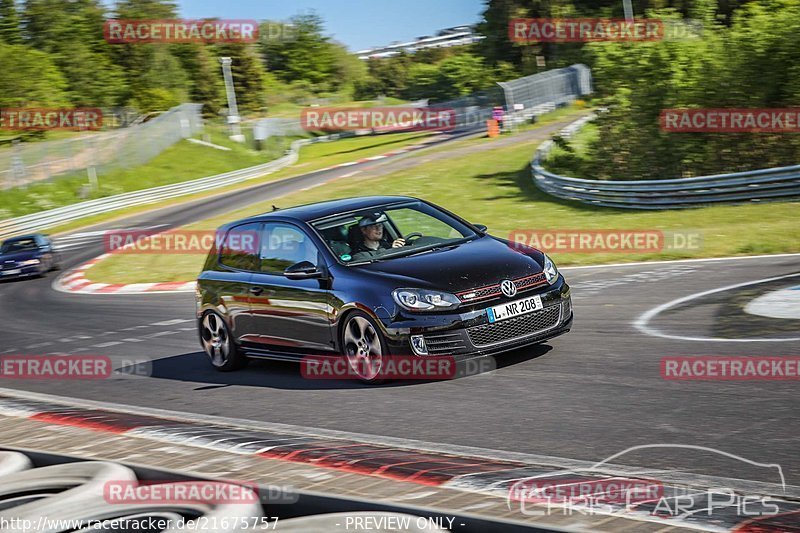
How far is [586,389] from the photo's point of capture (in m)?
7.16

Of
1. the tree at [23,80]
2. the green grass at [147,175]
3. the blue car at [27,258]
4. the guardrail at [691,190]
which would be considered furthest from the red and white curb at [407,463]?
the tree at [23,80]

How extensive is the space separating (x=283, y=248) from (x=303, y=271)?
27.4 inches

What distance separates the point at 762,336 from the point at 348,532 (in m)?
5.85

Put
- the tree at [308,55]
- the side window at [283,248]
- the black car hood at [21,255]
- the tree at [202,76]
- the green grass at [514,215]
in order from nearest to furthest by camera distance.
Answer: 1. the side window at [283,248]
2. the green grass at [514,215]
3. the black car hood at [21,255]
4. the tree at [202,76]
5. the tree at [308,55]

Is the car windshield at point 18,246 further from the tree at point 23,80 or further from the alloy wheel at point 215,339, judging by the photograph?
the tree at point 23,80

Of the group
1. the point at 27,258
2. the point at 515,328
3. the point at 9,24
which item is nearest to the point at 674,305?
the point at 515,328

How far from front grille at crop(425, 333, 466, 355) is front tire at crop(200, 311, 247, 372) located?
109 inches

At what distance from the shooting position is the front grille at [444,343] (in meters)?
7.99

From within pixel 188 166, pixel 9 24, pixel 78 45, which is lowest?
pixel 188 166

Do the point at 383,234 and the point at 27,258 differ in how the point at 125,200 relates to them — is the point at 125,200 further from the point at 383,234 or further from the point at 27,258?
the point at 383,234

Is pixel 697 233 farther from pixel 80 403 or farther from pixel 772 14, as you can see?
pixel 80 403

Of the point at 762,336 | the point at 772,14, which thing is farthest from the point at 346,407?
the point at 772,14

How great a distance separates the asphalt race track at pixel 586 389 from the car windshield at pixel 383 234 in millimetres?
1155

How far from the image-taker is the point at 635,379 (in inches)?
286
